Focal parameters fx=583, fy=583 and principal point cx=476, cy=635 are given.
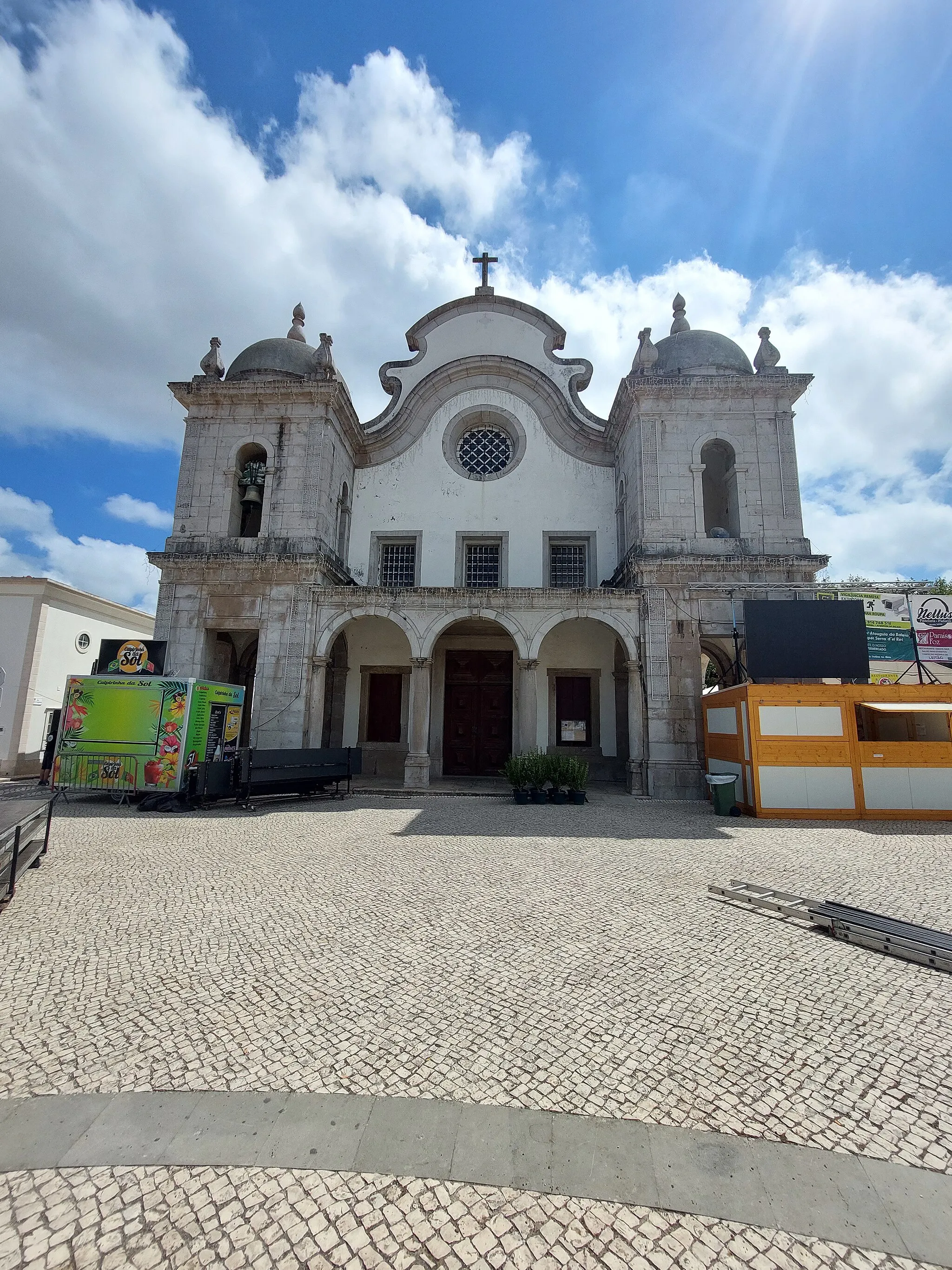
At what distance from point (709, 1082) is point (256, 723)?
45.5ft

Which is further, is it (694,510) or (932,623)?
(694,510)

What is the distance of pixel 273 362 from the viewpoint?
60.2 feet

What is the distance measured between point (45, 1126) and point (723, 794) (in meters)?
11.9

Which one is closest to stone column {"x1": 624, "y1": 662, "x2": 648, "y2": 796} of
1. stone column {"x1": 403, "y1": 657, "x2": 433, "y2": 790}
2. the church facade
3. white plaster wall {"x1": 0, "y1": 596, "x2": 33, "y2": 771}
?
the church facade

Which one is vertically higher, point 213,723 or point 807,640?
point 807,640

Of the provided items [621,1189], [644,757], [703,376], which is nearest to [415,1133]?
[621,1189]

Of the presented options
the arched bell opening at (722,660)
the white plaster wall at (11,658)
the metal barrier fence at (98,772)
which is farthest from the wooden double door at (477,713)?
the white plaster wall at (11,658)

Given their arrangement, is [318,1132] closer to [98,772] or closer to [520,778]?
[520,778]

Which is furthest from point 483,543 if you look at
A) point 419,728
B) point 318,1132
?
point 318,1132

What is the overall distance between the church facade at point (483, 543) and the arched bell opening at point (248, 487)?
0.10m

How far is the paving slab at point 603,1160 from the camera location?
2.19m

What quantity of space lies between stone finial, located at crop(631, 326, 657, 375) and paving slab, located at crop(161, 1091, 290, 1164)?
17.7 m

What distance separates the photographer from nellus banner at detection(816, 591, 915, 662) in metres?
14.3

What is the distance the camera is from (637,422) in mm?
16500
